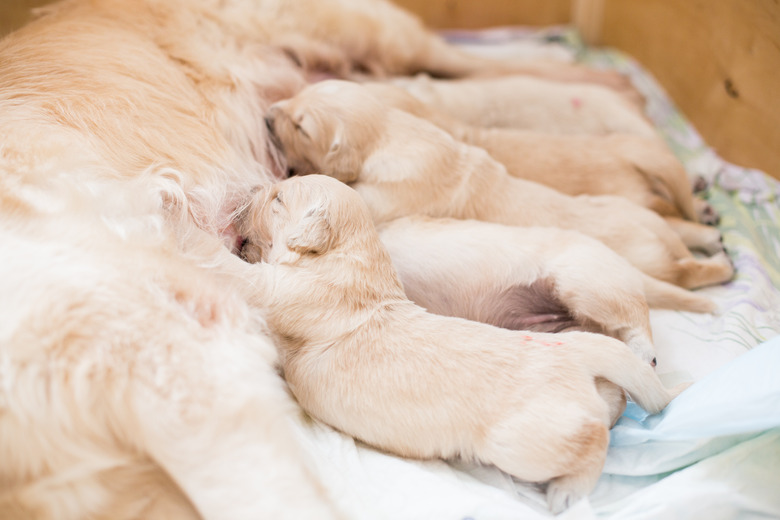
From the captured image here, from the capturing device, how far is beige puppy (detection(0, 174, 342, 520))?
2.57ft

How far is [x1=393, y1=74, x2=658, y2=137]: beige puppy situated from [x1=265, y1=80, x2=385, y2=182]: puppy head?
18.2 inches

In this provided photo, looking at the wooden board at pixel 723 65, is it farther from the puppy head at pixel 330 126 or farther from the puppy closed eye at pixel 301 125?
the puppy closed eye at pixel 301 125

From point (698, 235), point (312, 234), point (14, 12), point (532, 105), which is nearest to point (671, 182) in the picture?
point (698, 235)

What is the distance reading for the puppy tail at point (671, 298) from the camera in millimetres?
1334

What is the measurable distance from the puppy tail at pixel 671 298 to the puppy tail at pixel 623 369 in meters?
0.34

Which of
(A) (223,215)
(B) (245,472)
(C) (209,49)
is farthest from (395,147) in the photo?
(B) (245,472)

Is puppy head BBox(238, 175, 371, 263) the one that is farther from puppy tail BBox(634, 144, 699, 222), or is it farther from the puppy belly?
puppy tail BBox(634, 144, 699, 222)

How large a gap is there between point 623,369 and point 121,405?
0.75 metres

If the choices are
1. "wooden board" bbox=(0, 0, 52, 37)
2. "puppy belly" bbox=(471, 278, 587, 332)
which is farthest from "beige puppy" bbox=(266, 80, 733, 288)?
"wooden board" bbox=(0, 0, 52, 37)

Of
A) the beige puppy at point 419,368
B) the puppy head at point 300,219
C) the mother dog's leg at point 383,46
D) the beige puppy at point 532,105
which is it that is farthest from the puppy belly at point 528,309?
the mother dog's leg at point 383,46

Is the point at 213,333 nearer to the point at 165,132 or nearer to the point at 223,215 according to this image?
the point at 223,215

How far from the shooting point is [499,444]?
946 mm

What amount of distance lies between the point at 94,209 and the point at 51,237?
100 millimetres

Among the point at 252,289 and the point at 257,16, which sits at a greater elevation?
the point at 257,16
